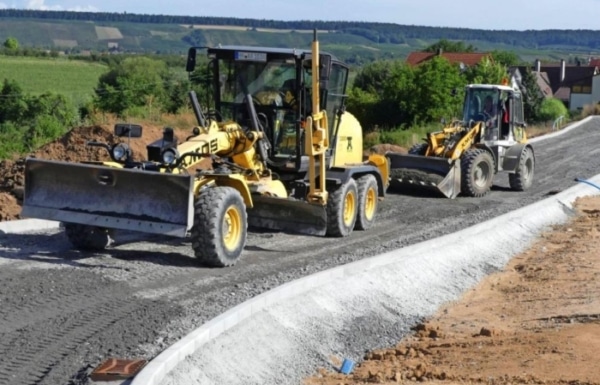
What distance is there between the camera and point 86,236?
1176cm

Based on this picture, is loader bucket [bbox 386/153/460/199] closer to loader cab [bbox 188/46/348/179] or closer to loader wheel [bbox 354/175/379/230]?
loader wheel [bbox 354/175/379/230]

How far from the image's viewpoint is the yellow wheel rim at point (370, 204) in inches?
587

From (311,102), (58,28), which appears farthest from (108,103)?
(58,28)

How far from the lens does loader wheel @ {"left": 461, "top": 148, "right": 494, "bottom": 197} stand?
736 inches

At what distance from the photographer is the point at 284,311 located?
978 cm

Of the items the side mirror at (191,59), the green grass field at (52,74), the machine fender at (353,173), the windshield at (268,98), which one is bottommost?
the machine fender at (353,173)

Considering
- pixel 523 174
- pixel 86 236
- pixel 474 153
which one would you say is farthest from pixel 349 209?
pixel 523 174

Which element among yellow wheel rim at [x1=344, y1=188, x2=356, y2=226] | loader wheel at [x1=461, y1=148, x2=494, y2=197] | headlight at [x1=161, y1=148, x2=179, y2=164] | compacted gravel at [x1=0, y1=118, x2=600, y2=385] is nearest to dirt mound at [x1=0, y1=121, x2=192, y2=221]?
compacted gravel at [x1=0, y1=118, x2=600, y2=385]

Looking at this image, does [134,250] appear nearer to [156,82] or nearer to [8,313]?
[8,313]

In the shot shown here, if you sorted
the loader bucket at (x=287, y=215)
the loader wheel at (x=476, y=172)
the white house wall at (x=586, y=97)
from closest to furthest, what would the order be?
the loader bucket at (x=287, y=215), the loader wheel at (x=476, y=172), the white house wall at (x=586, y=97)

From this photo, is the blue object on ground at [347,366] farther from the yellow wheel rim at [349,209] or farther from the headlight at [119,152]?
the yellow wheel rim at [349,209]

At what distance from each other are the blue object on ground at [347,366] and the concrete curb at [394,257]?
0.93m

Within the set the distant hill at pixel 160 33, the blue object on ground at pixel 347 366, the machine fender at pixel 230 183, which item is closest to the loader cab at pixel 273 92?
the machine fender at pixel 230 183

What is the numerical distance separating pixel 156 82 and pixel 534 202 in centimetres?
3371
